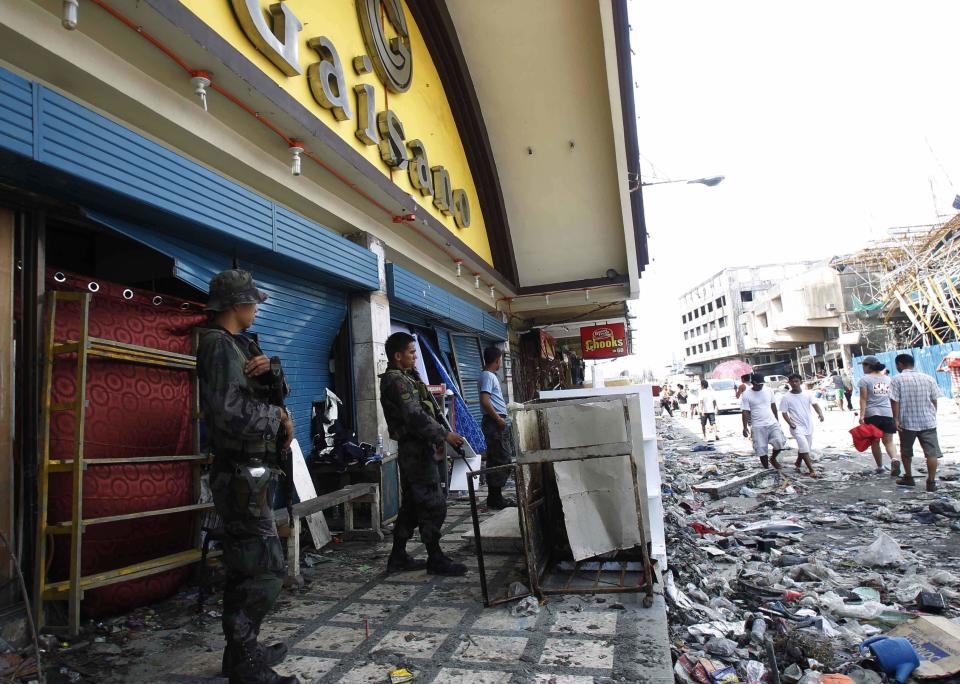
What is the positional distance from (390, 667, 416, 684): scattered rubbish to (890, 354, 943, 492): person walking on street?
7.14 meters

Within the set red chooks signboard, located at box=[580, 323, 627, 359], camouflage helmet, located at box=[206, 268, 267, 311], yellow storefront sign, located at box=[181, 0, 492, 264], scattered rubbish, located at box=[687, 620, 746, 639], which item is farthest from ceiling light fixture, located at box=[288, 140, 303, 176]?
red chooks signboard, located at box=[580, 323, 627, 359]

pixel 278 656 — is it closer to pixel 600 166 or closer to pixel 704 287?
pixel 600 166


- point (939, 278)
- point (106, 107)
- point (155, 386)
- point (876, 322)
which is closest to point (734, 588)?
point (155, 386)

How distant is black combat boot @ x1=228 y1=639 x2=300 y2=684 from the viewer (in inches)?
96.2

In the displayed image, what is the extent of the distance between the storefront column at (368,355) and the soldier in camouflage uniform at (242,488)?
138 inches

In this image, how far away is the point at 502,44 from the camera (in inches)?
331

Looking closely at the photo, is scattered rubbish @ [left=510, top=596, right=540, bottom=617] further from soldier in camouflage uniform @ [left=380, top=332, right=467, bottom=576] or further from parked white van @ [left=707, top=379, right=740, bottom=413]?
parked white van @ [left=707, top=379, right=740, bottom=413]

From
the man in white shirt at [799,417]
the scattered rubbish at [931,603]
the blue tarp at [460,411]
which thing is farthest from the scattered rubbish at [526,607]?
the man in white shirt at [799,417]

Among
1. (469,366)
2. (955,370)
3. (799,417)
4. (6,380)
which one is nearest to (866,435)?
(799,417)

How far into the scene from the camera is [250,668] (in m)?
2.46

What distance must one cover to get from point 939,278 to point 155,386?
32.9 m

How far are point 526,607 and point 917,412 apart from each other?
6.58 m

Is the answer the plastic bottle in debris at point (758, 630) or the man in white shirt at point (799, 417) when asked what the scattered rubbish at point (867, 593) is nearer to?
the plastic bottle in debris at point (758, 630)

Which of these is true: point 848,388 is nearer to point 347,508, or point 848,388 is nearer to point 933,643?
point 933,643
